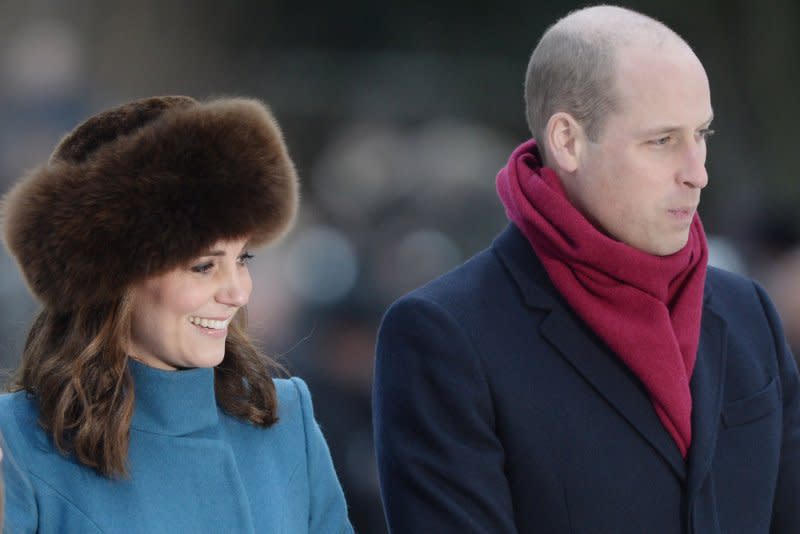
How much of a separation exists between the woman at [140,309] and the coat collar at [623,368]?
48 centimetres

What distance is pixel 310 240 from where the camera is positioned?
25.5ft

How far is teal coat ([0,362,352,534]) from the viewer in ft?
8.70

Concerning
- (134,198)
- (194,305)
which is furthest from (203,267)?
(134,198)

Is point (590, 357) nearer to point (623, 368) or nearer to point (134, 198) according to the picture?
point (623, 368)

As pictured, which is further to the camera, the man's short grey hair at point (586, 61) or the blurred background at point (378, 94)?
the blurred background at point (378, 94)

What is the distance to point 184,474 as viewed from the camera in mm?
2770

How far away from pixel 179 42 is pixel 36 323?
7.24 meters

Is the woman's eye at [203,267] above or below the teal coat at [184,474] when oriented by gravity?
above

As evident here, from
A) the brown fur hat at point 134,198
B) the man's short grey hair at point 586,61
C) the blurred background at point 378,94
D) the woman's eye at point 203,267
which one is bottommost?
the blurred background at point 378,94

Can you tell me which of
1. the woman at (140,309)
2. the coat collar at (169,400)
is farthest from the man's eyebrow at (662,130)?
the coat collar at (169,400)

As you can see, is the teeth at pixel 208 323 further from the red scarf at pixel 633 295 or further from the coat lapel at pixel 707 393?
the coat lapel at pixel 707 393

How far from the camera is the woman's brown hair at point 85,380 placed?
105 inches

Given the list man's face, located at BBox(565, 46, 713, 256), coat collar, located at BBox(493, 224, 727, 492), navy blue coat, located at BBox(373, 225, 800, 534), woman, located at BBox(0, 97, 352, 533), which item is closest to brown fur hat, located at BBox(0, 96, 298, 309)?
woman, located at BBox(0, 97, 352, 533)

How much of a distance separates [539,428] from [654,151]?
0.55 metres
